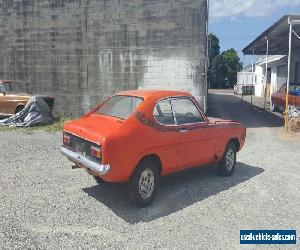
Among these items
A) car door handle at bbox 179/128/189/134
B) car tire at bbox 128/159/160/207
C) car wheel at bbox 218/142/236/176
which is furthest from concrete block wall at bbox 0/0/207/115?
car tire at bbox 128/159/160/207

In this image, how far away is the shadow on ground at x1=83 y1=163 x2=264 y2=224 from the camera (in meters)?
5.80

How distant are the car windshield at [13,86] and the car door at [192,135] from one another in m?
10.2

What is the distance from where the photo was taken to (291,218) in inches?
224

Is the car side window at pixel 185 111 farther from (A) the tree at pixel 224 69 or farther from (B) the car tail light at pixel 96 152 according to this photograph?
(A) the tree at pixel 224 69

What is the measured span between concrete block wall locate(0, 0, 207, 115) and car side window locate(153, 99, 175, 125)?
766 centimetres

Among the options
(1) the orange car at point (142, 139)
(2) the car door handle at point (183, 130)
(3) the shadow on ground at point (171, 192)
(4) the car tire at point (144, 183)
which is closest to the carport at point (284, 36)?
(3) the shadow on ground at point (171, 192)

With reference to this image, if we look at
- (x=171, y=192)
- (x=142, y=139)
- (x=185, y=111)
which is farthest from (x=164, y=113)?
(x=171, y=192)

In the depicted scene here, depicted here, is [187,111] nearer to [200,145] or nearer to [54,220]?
[200,145]

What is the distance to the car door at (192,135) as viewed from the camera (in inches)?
257

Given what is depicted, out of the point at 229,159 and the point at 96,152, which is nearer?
the point at 96,152

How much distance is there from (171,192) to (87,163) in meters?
1.77

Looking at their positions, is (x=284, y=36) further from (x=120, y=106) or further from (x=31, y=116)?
(x=120, y=106)

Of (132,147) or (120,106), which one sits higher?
(120,106)

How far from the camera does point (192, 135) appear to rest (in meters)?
6.65
